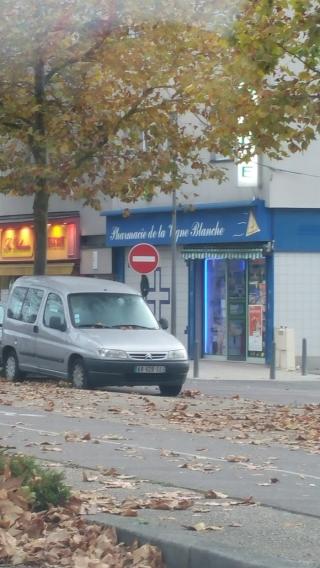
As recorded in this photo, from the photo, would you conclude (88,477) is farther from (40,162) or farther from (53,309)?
(40,162)

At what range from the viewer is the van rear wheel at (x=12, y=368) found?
888 inches

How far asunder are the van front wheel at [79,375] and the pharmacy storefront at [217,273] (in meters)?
12.8

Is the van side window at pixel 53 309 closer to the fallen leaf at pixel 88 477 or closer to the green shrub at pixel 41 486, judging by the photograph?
the fallen leaf at pixel 88 477

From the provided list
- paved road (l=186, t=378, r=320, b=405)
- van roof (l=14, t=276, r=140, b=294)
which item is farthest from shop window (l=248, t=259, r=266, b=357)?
van roof (l=14, t=276, r=140, b=294)

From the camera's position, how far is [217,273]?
115ft

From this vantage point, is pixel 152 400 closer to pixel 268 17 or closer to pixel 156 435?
pixel 156 435

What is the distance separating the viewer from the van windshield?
20.9m

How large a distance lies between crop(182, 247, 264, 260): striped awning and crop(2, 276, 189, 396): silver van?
11.2m

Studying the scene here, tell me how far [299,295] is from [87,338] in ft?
44.3

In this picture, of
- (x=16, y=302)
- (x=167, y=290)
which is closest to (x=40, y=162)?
(x=16, y=302)

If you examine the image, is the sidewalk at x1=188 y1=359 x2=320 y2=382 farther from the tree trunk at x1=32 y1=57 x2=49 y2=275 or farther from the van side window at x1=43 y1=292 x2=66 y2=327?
the van side window at x1=43 y1=292 x2=66 y2=327

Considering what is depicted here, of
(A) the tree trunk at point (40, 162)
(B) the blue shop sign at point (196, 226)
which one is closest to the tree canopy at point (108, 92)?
(A) the tree trunk at point (40, 162)

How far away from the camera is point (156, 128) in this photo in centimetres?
2211

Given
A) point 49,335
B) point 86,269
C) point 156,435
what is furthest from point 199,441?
point 86,269
